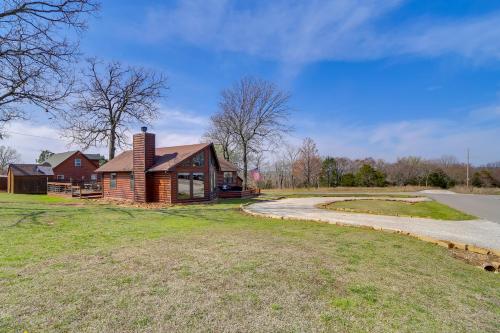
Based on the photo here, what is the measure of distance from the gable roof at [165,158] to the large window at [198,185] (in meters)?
1.56

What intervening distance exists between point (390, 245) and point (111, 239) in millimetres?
6861

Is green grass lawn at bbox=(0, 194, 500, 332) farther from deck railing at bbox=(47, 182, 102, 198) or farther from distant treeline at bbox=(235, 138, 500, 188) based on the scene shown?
distant treeline at bbox=(235, 138, 500, 188)

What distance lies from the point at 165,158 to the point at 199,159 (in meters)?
2.33

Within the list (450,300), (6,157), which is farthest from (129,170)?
(6,157)

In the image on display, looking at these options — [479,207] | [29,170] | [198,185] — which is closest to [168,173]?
[198,185]

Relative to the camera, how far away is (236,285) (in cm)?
440

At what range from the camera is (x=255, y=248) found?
21.7ft

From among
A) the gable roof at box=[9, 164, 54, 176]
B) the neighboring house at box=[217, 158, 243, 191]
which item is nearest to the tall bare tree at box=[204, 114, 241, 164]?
the neighboring house at box=[217, 158, 243, 191]

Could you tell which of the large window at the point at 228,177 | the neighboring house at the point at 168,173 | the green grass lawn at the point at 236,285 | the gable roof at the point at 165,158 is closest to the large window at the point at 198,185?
the neighboring house at the point at 168,173

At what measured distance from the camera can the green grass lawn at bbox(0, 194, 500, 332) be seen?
3336mm

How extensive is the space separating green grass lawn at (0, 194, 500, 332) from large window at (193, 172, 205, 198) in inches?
465

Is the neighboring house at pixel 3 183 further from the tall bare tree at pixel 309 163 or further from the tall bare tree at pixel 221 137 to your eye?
the tall bare tree at pixel 309 163

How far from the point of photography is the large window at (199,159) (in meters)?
19.5

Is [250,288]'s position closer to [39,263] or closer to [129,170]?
[39,263]
